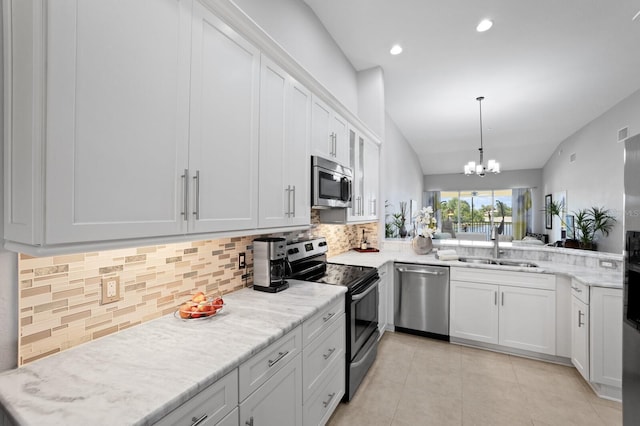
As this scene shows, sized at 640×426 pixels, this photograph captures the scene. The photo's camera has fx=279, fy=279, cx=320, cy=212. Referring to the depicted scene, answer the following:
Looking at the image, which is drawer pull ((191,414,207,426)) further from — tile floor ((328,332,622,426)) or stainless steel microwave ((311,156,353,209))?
stainless steel microwave ((311,156,353,209))

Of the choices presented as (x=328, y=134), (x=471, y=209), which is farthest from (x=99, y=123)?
(x=471, y=209)

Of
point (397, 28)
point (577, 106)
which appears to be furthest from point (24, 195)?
point (577, 106)

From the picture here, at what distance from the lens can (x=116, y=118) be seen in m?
0.99

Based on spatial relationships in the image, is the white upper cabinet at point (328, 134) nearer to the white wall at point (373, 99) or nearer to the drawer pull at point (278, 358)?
the white wall at point (373, 99)

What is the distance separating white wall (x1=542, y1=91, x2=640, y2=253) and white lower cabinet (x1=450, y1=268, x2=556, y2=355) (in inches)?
146

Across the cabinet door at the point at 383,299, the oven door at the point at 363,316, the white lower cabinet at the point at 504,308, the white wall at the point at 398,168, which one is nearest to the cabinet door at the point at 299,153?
the oven door at the point at 363,316

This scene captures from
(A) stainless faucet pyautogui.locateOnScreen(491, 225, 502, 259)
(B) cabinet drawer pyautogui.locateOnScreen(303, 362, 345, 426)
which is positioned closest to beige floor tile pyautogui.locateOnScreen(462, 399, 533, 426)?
(B) cabinet drawer pyautogui.locateOnScreen(303, 362, 345, 426)

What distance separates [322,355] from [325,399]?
1.08ft

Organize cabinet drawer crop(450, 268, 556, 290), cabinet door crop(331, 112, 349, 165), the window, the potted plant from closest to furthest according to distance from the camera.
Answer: cabinet door crop(331, 112, 349, 165) < cabinet drawer crop(450, 268, 556, 290) < the potted plant < the window

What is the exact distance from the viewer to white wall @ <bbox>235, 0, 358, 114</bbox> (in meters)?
2.26

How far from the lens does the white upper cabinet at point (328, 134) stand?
234cm

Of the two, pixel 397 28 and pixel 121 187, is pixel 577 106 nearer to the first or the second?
pixel 397 28

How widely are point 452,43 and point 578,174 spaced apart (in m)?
5.78

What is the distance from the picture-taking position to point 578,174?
6707mm
